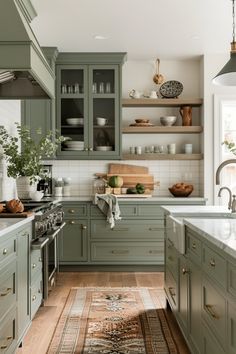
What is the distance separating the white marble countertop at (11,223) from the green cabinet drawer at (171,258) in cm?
109

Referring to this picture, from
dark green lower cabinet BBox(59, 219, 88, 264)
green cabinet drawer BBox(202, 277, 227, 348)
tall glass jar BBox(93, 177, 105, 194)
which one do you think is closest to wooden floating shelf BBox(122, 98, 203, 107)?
tall glass jar BBox(93, 177, 105, 194)

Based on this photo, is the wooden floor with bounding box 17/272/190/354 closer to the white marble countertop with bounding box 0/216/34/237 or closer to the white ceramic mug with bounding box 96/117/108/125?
the white marble countertop with bounding box 0/216/34/237

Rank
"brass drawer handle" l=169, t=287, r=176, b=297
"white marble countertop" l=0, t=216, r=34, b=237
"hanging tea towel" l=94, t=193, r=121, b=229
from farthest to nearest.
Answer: "hanging tea towel" l=94, t=193, r=121, b=229 < "brass drawer handle" l=169, t=287, r=176, b=297 < "white marble countertop" l=0, t=216, r=34, b=237

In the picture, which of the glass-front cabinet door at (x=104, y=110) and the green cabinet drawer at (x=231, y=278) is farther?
the glass-front cabinet door at (x=104, y=110)

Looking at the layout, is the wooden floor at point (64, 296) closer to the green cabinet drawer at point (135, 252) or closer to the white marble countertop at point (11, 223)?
the green cabinet drawer at point (135, 252)

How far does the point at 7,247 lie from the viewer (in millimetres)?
2771

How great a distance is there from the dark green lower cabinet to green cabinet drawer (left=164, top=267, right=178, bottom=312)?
6.05 feet

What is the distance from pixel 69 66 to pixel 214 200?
8.11 feet

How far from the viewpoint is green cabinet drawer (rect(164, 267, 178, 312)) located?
3641mm

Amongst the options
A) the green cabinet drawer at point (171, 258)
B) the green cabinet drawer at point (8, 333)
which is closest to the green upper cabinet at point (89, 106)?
the green cabinet drawer at point (171, 258)

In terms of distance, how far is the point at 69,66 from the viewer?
6.20 m

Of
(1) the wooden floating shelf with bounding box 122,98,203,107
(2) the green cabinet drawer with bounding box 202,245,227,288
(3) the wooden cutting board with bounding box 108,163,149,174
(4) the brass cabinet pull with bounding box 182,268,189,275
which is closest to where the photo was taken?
(2) the green cabinet drawer with bounding box 202,245,227,288

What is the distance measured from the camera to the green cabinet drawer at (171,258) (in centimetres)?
365

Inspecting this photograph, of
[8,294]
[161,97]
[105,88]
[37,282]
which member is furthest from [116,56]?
[8,294]
